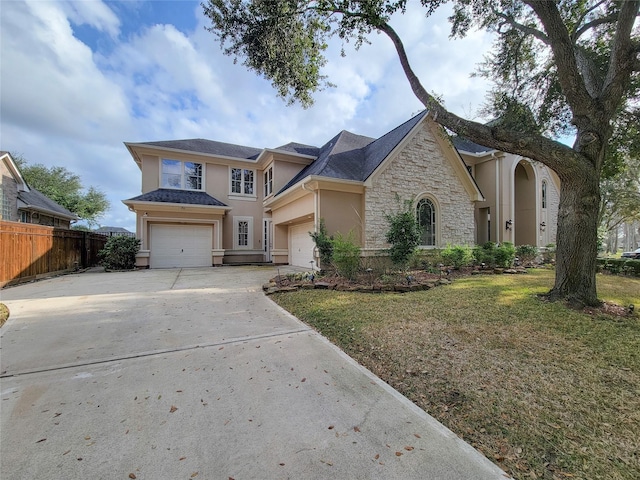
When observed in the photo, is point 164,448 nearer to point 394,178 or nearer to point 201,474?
point 201,474

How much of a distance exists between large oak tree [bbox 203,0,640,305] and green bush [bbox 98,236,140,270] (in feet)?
33.2

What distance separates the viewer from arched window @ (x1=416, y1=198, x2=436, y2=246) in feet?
40.3

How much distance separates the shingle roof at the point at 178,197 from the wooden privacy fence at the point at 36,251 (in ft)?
11.0

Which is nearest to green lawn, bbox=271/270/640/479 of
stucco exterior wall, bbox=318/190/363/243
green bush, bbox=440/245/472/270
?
stucco exterior wall, bbox=318/190/363/243

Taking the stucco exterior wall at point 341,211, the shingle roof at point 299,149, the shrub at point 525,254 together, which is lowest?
the shrub at point 525,254

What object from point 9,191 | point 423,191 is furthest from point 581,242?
point 9,191

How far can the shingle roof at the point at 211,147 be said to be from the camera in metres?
15.2

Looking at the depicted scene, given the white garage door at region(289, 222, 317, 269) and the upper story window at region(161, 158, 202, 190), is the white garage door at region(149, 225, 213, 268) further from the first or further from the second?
the white garage door at region(289, 222, 317, 269)

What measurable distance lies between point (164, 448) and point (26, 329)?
4596 mm

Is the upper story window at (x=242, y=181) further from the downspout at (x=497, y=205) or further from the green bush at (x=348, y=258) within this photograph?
the downspout at (x=497, y=205)

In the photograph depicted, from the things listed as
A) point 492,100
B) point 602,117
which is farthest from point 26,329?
point 492,100

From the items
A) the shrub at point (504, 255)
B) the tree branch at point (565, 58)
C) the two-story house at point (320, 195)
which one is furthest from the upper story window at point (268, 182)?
the tree branch at point (565, 58)

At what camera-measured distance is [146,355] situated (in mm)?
3568

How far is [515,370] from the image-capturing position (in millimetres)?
3127
